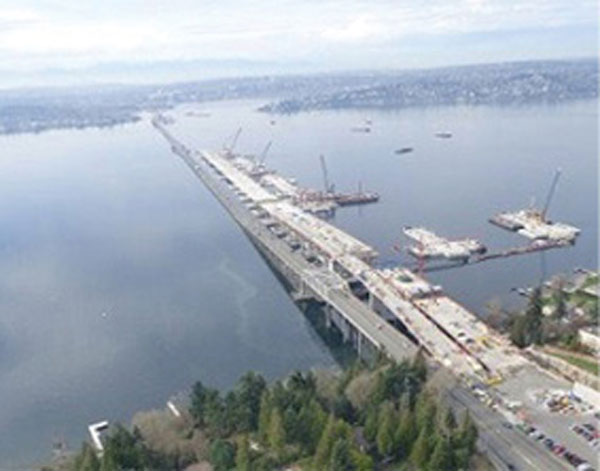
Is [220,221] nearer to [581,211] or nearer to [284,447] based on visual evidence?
[581,211]

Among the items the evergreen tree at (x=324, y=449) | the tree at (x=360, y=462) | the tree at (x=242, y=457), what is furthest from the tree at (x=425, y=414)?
the tree at (x=242, y=457)

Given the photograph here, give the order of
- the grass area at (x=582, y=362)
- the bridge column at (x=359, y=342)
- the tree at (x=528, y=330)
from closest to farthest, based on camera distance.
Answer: the grass area at (x=582, y=362), the tree at (x=528, y=330), the bridge column at (x=359, y=342)

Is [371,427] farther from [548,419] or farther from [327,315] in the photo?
[327,315]

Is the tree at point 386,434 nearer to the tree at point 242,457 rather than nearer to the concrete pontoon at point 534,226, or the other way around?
the tree at point 242,457

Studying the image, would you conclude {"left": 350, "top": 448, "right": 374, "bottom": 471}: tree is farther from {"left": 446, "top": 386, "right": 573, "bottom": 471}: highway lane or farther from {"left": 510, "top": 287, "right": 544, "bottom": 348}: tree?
{"left": 510, "top": 287, "right": 544, "bottom": 348}: tree

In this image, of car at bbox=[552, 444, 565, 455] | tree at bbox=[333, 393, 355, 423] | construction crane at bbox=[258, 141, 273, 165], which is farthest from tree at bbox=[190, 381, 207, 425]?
construction crane at bbox=[258, 141, 273, 165]

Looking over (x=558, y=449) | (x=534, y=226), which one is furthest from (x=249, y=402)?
(x=534, y=226)
